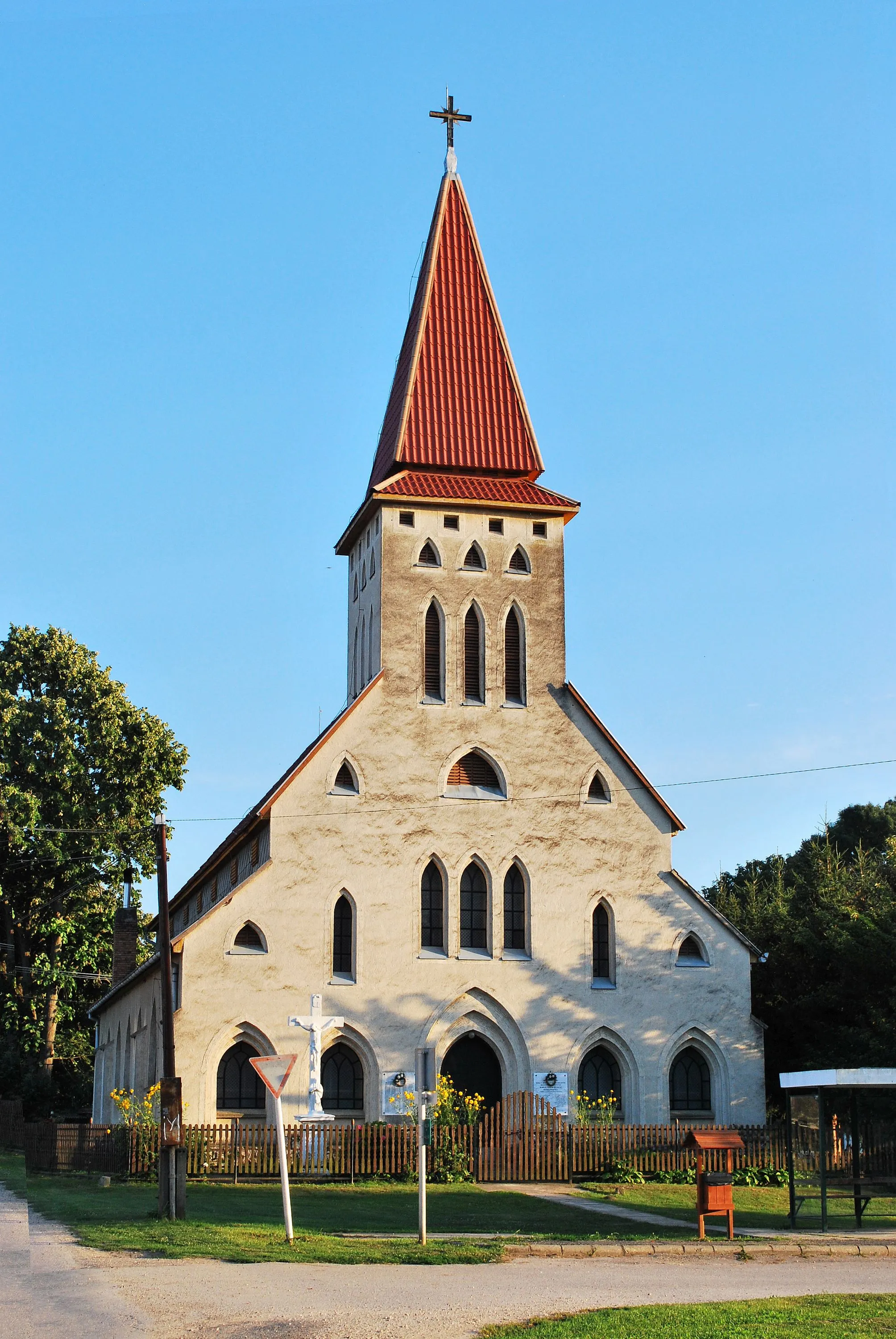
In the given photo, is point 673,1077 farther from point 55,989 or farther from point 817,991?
point 55,989

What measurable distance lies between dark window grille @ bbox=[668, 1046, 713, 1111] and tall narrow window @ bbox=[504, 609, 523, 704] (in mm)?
9874

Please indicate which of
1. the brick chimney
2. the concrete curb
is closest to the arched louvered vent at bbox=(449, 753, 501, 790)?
the concrete curb

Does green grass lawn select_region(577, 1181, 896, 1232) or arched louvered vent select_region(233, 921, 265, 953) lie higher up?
arched louvered vent select_region(233, 921, 265, 953)

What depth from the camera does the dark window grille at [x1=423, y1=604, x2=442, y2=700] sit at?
38531 mm

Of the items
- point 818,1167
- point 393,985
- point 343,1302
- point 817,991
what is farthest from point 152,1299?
point 817,991

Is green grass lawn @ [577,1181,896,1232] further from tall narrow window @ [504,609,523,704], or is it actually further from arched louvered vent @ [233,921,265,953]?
tall narrow window @ [504,609,523,704]

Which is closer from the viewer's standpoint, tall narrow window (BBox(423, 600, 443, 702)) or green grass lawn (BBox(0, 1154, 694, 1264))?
green grass lawn (BBox(0, 1154, 694, 1264))

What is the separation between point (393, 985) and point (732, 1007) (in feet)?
28.0

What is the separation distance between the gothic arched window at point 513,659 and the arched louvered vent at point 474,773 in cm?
188

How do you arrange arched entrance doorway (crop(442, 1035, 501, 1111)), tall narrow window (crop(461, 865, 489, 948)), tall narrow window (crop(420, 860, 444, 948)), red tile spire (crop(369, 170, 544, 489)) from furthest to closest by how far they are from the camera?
red tile spire (crop(369, 170, 544, 489)), tall narrow window (crop(461, 865, 489, 948)), tall narrow window (crop(420, 860, 444, 948)), arched entrance doorway (crop(442, 1035, 501, 1111))

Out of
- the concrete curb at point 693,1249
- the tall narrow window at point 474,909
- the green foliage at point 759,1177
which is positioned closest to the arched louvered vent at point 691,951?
the tall narrow window at point 474,909

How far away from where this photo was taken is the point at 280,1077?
20.5m

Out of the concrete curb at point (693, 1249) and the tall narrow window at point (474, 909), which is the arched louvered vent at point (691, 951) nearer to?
the tall narrow window at point (474, 909)

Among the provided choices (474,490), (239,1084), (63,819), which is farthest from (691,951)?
Answer: (63,819)
